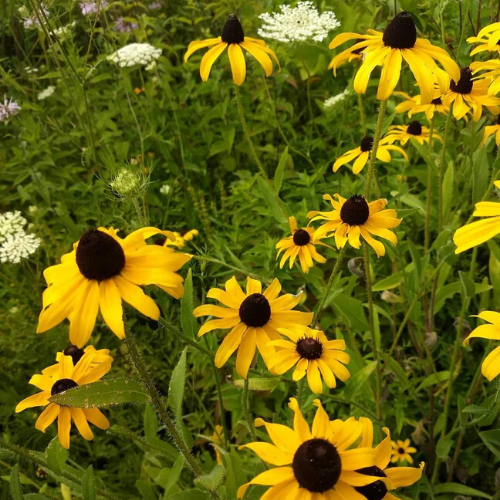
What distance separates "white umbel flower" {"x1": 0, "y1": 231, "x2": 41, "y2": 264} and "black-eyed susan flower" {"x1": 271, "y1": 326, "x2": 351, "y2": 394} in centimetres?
146

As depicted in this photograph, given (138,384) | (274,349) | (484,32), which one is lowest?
(274,349)

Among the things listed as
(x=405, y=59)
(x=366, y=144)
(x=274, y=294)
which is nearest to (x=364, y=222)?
(x=274, y=294)

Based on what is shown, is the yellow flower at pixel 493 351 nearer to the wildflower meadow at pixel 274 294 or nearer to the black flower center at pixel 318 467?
the wildflower meadow at pixel 274 294

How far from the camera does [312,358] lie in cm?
118

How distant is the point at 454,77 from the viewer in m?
1.18

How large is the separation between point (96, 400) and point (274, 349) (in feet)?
1.37

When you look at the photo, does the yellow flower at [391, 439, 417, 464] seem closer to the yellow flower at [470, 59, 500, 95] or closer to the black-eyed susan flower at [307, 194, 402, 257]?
the black-eyed susan flower at [307, 194, 402, 257]

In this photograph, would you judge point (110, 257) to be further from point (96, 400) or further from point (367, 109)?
point (367, 109)

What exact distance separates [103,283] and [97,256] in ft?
0.17

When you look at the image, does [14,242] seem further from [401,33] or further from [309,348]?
[401,33]

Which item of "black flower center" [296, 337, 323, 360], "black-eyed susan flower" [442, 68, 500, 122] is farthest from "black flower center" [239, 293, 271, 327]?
"black-eyed susan flower" [442, 68, 500, 122]

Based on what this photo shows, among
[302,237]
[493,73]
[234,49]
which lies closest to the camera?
[493,73]

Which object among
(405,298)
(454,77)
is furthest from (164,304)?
(454,77)

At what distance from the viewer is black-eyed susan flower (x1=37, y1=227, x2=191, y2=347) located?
2.75 ft
